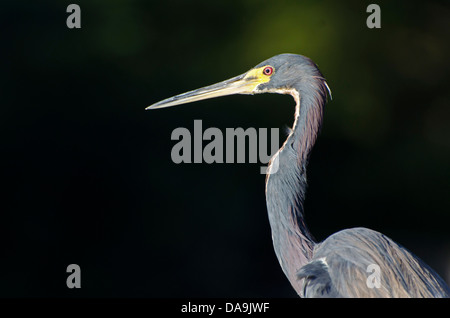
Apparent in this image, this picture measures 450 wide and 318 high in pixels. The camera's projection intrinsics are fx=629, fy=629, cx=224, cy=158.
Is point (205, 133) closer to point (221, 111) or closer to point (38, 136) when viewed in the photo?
point (221, 111)

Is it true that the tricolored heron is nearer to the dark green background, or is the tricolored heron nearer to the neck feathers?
the neck feathers

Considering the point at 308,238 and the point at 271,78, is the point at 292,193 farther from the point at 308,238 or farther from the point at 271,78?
the point at 271,78

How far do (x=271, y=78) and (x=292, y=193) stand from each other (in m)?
0.54

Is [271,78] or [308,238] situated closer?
[308,238]

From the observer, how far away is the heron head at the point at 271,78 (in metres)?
2.64

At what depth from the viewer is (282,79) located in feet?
8.79

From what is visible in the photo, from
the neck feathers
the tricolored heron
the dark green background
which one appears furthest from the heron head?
the dark green background

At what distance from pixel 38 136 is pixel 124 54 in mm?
895

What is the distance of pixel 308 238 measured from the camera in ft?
8.22

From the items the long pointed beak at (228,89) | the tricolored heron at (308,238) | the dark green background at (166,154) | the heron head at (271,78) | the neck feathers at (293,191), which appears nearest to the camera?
the tricolored heron at (308,238)

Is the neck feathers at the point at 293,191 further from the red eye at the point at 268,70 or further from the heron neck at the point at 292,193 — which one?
the red eye at the point at 268,70

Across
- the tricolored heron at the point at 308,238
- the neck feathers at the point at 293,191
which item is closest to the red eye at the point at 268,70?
the tricolored heron at the point at 308,238

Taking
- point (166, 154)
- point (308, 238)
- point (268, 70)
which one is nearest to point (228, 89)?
point (268, 70)

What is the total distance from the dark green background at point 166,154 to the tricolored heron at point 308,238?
1876 mm
